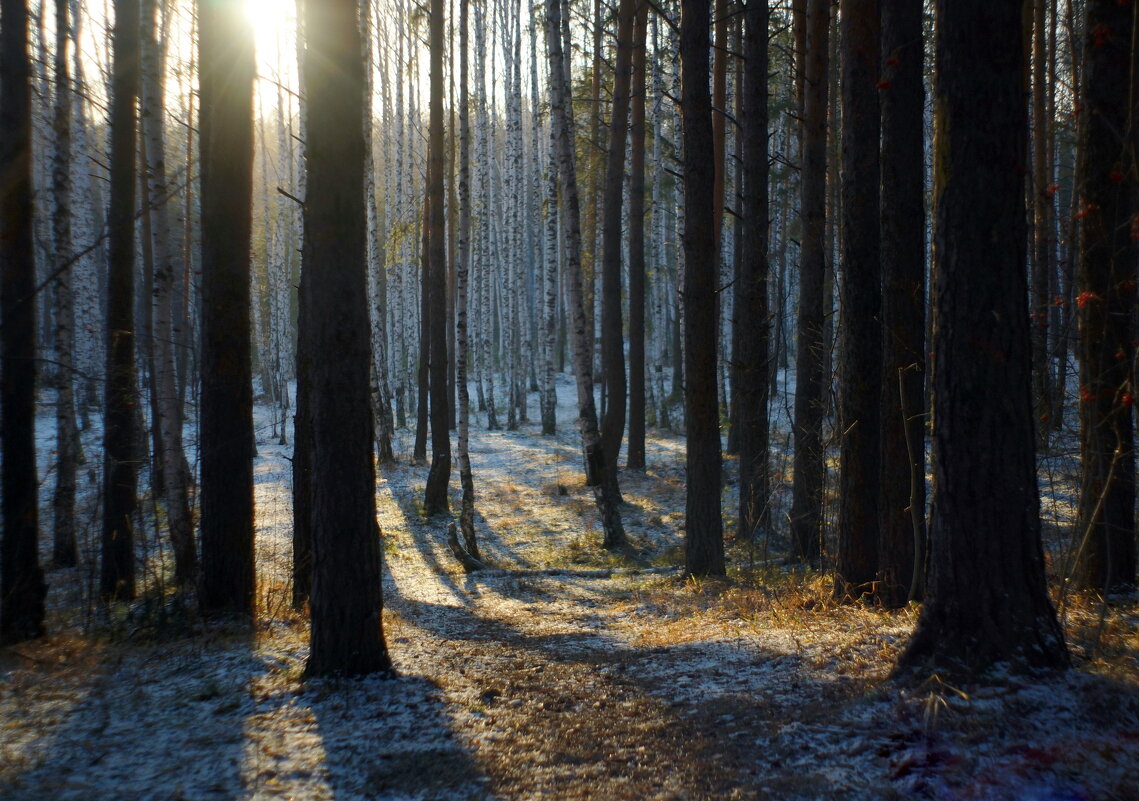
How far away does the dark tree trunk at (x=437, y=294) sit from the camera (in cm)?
1472

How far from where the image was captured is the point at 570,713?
4.56m

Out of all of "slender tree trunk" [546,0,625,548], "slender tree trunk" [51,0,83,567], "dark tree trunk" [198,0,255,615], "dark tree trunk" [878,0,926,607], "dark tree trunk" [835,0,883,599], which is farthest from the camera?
"slender tree trunk" [546,0,625,548]

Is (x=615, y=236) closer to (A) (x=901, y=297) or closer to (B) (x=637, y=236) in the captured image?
(B) (x=637, y=236)

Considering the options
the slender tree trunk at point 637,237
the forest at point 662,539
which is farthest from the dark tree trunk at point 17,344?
the slender tree trunk at point 637,237

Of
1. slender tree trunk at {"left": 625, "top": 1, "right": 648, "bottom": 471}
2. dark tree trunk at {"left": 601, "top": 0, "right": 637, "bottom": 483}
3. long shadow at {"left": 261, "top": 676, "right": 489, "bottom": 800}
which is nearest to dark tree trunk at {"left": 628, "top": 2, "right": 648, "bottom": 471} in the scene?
slender tree trunk at {"left": 625, "top": 1, "right": 648, "bottom": 471}

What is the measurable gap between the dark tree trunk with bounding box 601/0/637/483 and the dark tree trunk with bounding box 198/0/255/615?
7650 mm

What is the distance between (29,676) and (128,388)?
3095 mm

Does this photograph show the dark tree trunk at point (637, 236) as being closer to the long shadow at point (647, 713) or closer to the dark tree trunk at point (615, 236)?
the dark tree trunk at point (615, 236)

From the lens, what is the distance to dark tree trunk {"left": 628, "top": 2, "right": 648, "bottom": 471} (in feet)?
52.9

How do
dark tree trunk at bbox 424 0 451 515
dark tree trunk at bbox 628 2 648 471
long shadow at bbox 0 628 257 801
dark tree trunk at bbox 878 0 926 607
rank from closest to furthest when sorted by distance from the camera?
long shadow at bbox 0 628 257 801 → dark tree trunk at bbox 878 0 926 607 → dark tree trunk at bbox 424 0 451 515 → dark tree trunk at bbox 628 2 648 471

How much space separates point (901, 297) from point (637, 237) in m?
10.4

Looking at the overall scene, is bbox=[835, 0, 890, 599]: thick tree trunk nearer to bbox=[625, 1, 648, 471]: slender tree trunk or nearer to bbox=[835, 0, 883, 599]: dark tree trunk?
bbox=[835, 0, 883, 599]: dark tree trunk

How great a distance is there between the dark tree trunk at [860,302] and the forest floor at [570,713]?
23.2 inches

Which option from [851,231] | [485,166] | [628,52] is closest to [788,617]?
[851,231]
